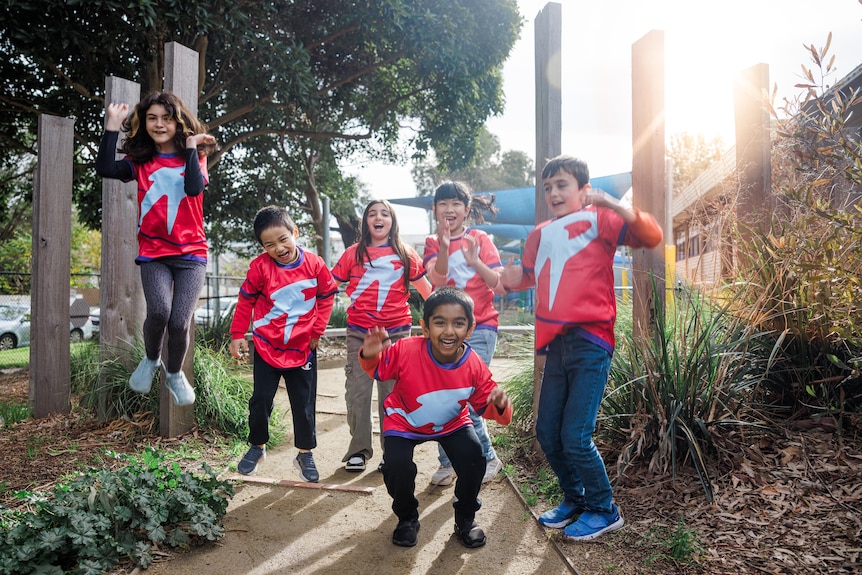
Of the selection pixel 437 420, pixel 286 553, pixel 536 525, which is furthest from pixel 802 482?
→ pixel 286 553

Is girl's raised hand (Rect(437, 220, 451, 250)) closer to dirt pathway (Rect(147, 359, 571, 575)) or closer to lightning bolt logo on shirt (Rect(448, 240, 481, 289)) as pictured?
lightning bolt logo on shirt (Rect(448, 240, 481, 289))

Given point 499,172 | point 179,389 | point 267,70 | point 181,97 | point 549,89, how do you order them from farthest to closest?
point 499,172
point 267,70
point 181,97
point 549,89
point 179,389

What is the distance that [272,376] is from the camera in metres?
3.84

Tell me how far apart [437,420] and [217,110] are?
913 centimetres

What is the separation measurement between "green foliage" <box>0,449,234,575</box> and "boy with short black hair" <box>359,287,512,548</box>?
0.95 meters

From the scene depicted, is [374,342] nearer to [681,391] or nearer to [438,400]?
[438,400]

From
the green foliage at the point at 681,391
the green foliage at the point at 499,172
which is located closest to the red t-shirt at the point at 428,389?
the green foliage at the point at 681,391

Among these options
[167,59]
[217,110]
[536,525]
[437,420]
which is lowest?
[536,525]

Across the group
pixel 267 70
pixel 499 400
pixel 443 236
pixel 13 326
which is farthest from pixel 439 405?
pixel 13 326

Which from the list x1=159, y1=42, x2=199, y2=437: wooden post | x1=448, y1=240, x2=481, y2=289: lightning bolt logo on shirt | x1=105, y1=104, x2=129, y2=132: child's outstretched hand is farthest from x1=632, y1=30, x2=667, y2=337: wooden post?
x1=159, y1=42, x2=199, y2=437: wooden post

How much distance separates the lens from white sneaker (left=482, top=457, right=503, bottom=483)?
12.9ft

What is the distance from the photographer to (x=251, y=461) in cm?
390

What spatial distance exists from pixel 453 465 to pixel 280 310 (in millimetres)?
1508

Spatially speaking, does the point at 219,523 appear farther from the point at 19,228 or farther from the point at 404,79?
the point at 19,228
